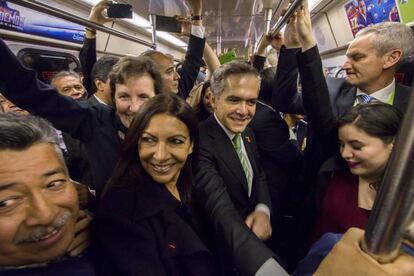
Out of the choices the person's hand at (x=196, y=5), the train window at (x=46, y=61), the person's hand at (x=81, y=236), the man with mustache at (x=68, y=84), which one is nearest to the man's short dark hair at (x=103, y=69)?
the man with mustache at (x=68, y=84)

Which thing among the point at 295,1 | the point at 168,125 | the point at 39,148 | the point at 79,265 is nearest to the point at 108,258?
the point at 79,265

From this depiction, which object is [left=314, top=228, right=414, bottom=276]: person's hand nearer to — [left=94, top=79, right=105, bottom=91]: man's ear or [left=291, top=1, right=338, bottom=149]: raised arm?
[left=291, top=1, right=338, bottom=149]: raised arm

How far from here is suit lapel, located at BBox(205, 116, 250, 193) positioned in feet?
5.46

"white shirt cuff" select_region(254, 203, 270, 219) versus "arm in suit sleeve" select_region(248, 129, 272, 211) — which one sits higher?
"arm in suit sleeve" select_region(248, 129, 272, 211)

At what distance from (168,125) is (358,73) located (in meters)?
1.30

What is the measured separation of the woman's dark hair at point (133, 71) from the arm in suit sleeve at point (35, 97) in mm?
309

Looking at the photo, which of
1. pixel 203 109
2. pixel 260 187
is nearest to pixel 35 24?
pixel 203 109

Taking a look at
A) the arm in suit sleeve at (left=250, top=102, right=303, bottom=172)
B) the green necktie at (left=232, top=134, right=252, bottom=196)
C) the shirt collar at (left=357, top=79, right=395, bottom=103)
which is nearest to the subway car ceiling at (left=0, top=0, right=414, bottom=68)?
the arm in suit sleeve at (left=250, top=102, right=303, bottom=172)

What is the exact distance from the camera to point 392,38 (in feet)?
5.56

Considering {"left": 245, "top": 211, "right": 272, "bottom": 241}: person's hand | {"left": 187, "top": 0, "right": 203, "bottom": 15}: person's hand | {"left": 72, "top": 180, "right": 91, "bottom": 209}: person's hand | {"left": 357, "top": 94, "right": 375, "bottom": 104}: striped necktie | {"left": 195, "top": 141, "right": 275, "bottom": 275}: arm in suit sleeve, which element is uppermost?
{"left": 187, "top": 0, "right": 203, "bottom": 15}: person's hand

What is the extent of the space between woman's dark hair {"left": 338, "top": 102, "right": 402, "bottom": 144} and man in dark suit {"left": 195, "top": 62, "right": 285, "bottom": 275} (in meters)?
0.67

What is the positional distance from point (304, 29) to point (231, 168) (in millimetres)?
936

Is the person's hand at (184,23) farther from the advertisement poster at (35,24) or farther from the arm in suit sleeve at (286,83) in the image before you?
the advertisement poster at (35,24)

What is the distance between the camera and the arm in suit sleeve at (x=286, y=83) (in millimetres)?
1839
